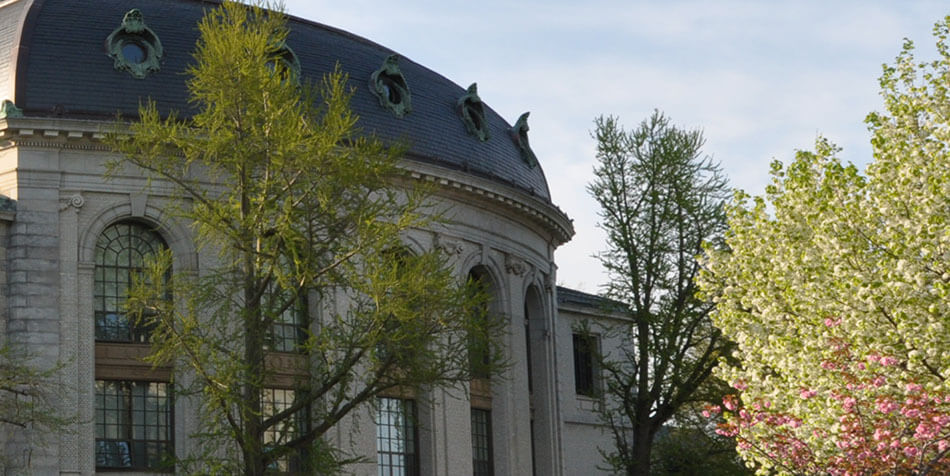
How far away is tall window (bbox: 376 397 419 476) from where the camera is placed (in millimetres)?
33875

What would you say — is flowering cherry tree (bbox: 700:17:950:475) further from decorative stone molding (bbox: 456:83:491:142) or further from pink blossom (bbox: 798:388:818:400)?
decorative stone molding (bbox: 456:83:491:142)

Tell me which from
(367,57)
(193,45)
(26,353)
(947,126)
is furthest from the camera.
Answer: (367,57)

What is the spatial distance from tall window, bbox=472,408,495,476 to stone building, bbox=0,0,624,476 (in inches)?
1.9

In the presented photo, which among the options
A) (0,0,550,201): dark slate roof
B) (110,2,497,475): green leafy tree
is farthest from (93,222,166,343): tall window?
(110,2,497,475): green leafy tree

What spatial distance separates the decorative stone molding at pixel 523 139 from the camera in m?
39.8

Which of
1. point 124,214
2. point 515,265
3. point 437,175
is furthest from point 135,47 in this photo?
point 515,265

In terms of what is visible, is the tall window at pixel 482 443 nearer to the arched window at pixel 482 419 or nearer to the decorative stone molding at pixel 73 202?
the arched window at pixel 482 419

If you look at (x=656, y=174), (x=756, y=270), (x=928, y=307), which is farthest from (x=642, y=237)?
(x=928, y=307)

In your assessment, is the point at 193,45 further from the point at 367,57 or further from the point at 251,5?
the point at 251,5

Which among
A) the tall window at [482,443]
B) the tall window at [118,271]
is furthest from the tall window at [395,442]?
the tall window at [118,271]

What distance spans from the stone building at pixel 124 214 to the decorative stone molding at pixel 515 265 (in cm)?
9

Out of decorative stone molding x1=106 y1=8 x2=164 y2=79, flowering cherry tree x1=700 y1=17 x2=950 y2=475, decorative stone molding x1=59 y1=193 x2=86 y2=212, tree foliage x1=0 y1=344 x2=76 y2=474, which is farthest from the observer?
decorative stone molding x1=106 y1=8 x2=164 y2=79

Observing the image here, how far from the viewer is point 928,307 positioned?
19.2 metres

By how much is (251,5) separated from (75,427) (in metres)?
9.44
